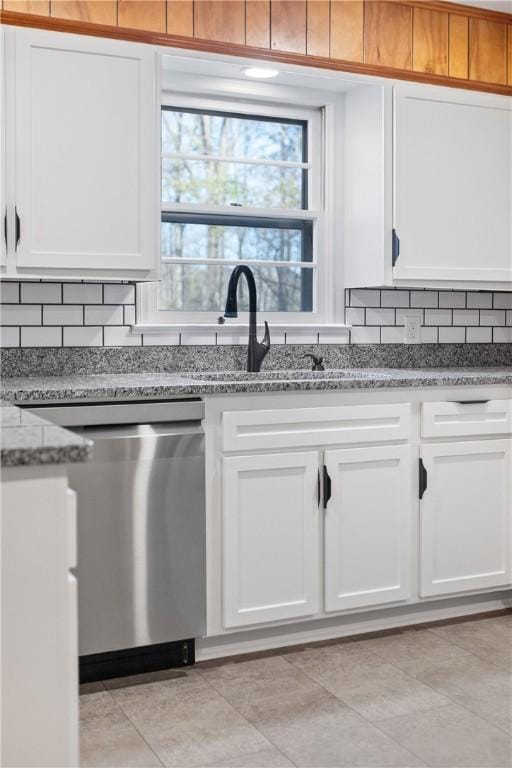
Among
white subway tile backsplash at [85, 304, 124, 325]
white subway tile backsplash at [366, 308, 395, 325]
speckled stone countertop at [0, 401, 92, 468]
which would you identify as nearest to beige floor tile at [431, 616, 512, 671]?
white subway tile backsplash at [366, 308, 395, 325]

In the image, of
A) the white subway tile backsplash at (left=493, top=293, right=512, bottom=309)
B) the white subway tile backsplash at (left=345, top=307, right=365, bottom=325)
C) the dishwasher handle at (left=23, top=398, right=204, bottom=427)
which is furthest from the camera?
the white subway tile backsplash at (left=493, top=293, right=512, bottom=309)

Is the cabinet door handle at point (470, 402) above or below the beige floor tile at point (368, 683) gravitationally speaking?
above

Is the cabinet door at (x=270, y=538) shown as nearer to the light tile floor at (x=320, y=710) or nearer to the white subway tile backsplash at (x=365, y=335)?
the light tile floor at (x=320, y=710)

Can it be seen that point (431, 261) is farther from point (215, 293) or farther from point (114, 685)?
point (114, 685)

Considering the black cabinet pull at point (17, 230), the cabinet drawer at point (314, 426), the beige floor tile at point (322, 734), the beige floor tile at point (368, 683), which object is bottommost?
the beige floor tile at point (322, 734)

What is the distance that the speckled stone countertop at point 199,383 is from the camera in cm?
258

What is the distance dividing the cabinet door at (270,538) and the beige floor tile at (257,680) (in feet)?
0.46

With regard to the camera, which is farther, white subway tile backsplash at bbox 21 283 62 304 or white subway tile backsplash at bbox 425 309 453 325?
white subway tile backsplash at bbox 425 309 453 325

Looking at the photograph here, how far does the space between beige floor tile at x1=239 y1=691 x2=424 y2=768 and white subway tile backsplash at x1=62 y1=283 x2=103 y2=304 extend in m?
1.58

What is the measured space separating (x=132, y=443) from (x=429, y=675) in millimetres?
1202

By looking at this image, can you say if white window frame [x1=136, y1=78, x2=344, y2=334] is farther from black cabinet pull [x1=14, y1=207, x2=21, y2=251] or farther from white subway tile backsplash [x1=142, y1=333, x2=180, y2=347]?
black cabinet pull [x1=14, y1=207, x2=21, y2=251]

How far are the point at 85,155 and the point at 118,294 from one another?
59 centimetres

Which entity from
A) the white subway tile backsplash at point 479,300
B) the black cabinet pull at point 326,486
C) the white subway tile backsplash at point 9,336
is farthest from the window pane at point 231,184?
the black cabinet pull at point 326,486

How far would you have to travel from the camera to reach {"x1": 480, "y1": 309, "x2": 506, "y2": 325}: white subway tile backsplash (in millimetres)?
4059
